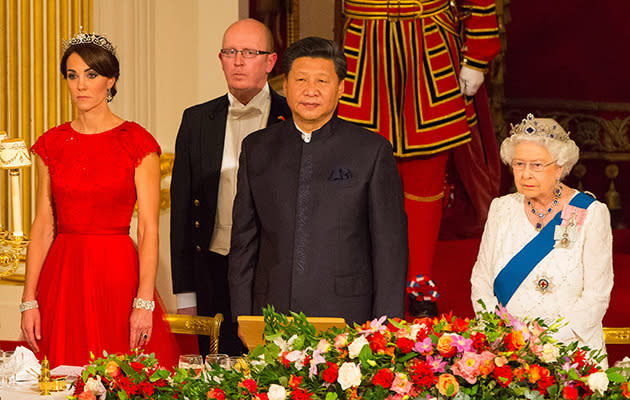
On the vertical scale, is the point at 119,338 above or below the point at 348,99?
below

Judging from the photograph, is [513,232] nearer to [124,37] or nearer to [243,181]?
[243,181]

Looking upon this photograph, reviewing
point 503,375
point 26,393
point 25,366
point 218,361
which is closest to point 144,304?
point 25,366

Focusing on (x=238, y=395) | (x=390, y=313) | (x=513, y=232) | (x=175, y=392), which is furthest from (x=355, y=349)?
(x=513, y=232)

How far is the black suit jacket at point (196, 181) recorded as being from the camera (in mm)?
3520

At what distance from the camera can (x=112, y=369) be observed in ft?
7.15

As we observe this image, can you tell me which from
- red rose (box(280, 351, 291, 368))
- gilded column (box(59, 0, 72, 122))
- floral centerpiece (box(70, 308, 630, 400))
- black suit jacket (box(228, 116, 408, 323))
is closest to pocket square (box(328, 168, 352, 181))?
black suit jacket (box(228, 116, 408, 323))

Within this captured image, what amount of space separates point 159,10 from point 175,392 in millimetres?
3051

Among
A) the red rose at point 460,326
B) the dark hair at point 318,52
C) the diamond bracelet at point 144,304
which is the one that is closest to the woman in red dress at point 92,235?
the diamond bracelet at point 144,304

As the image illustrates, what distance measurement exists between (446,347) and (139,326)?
A: 4.54ft

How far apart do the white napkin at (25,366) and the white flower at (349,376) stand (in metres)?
0.92

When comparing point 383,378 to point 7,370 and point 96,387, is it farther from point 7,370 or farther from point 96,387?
point 7,370

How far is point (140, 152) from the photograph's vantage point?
3.23 m

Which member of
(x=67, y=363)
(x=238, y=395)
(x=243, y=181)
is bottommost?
(x=67, y=363)

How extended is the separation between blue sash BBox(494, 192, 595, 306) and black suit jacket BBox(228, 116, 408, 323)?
16.1 inches
